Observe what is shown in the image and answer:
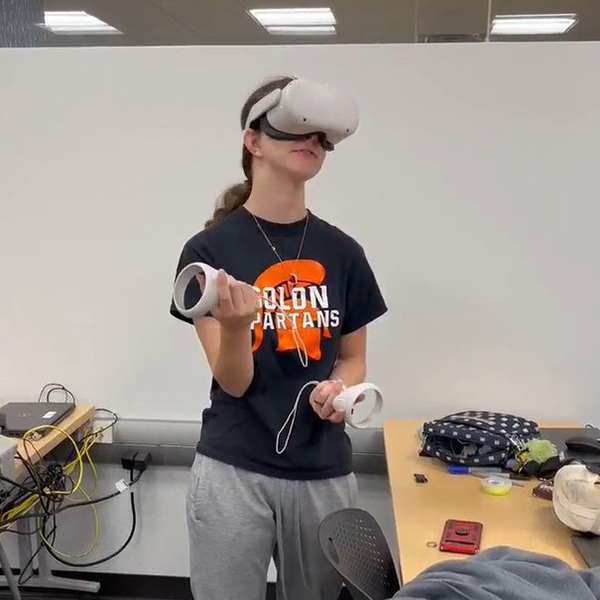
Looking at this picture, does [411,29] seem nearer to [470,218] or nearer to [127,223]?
[470,218]

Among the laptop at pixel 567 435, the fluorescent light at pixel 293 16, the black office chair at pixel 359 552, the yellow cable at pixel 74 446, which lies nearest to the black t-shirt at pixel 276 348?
the black office chair at pixel 359 552

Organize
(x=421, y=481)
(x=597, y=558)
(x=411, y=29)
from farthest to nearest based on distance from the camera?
(x=411, y=29)
(x=421, y=481)
(x=597, y=558)

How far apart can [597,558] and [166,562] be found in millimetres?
1567

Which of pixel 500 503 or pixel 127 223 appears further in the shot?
pixel 127 223

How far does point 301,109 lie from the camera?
130cm

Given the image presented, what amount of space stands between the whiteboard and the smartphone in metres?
0.82

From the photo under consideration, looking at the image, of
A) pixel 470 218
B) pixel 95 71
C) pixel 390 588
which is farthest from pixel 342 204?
pixel 390 588

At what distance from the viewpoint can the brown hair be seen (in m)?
1.39

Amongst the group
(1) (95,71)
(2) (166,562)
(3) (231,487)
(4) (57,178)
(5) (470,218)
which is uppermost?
(1) (95,71)

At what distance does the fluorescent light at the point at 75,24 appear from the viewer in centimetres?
254

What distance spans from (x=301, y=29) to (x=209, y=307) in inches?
91.5

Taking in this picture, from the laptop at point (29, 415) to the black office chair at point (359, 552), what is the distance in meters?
1.09

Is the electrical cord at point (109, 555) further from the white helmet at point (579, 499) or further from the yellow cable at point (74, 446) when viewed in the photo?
the white helmet at point (579, 499)

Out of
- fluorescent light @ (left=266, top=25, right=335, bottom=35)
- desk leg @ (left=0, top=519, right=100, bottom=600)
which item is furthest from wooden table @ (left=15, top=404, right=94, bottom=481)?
fluorescent light @ (left=266, top=25, right=335, bottom=35)
